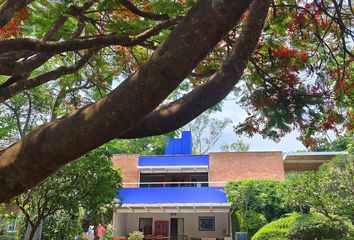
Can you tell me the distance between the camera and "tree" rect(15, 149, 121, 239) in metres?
9.84

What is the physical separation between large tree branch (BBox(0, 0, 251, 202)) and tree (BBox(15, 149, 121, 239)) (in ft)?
24.7

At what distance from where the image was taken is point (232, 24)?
2.11 m

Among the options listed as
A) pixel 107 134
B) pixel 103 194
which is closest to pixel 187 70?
pixel 107 134

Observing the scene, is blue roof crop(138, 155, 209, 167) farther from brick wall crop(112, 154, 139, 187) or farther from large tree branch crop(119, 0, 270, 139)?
large tree branch crop(119, 0, 270, 139)

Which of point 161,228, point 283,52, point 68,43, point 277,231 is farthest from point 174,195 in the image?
point 68,43

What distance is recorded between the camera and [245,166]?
27.0m

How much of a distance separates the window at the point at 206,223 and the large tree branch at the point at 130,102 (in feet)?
87.2

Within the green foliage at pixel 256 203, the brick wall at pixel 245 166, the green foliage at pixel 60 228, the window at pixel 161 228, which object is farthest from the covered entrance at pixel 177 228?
the green foliage at pixel 60 228

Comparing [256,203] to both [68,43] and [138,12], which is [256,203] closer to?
[138,12]

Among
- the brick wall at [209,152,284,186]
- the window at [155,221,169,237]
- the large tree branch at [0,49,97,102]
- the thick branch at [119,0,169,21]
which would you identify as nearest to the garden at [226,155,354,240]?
the brick wall at [209,152,284,186]

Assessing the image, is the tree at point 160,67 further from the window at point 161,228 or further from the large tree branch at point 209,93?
the window at point 161,228

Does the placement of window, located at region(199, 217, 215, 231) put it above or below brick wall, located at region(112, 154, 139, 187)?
below

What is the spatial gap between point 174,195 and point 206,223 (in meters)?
4.60

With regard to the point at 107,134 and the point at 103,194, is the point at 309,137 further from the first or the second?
the point at 103,194
